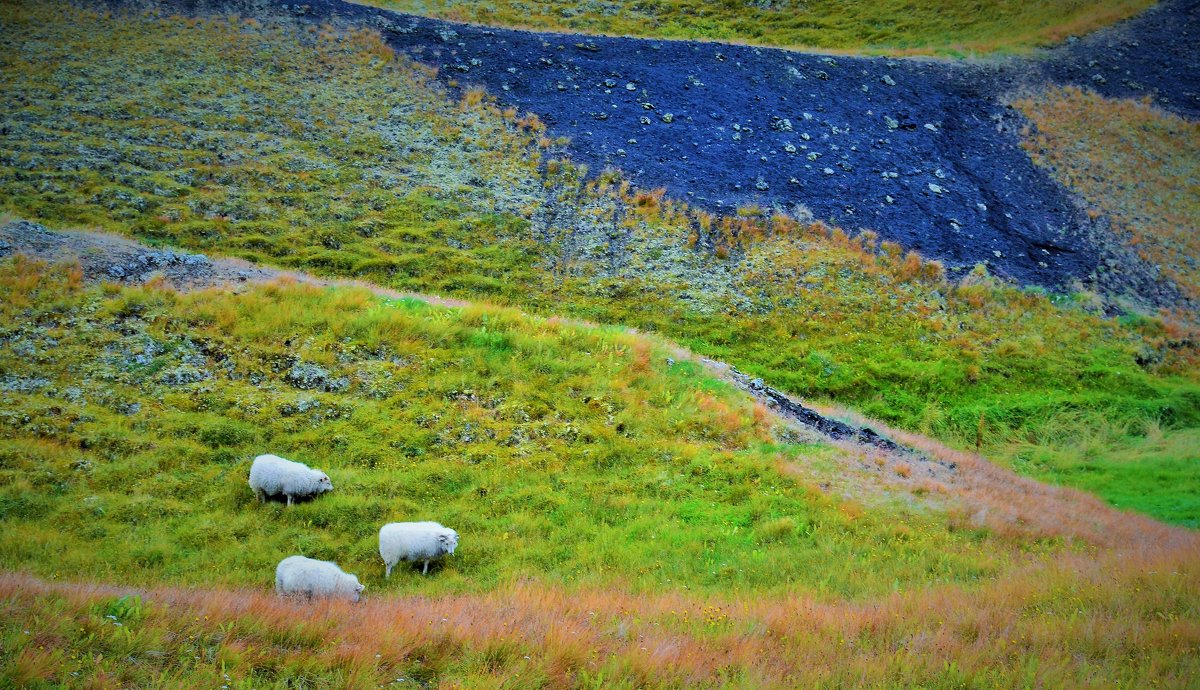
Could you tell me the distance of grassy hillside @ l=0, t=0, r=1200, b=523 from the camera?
2573cm

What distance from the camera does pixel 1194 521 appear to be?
56.5ft

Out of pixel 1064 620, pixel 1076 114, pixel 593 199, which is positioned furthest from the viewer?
pixel 1076 114

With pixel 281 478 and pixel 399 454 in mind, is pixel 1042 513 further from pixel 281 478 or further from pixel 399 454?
pixel 281 478

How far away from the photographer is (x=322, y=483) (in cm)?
1324

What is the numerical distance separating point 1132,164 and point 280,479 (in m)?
50.2

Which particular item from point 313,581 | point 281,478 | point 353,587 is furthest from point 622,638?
point 281,478

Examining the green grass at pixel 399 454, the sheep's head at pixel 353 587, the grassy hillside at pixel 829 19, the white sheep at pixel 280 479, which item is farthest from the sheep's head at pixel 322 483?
the grassy hillside at pixel 829 19

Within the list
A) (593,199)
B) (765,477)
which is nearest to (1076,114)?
(593,199)

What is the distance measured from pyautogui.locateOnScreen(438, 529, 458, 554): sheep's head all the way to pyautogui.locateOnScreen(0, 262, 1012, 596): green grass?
38cm

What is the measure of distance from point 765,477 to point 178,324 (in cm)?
1663

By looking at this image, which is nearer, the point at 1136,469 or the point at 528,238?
the point at 1136,469

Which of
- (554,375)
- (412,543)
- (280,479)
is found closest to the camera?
(412,543)

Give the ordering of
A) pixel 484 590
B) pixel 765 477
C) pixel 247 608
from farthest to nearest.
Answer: pixel 765 477 < pixel 484 590 < pixel 247 608

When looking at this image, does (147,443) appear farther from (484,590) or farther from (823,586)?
(823,586)
